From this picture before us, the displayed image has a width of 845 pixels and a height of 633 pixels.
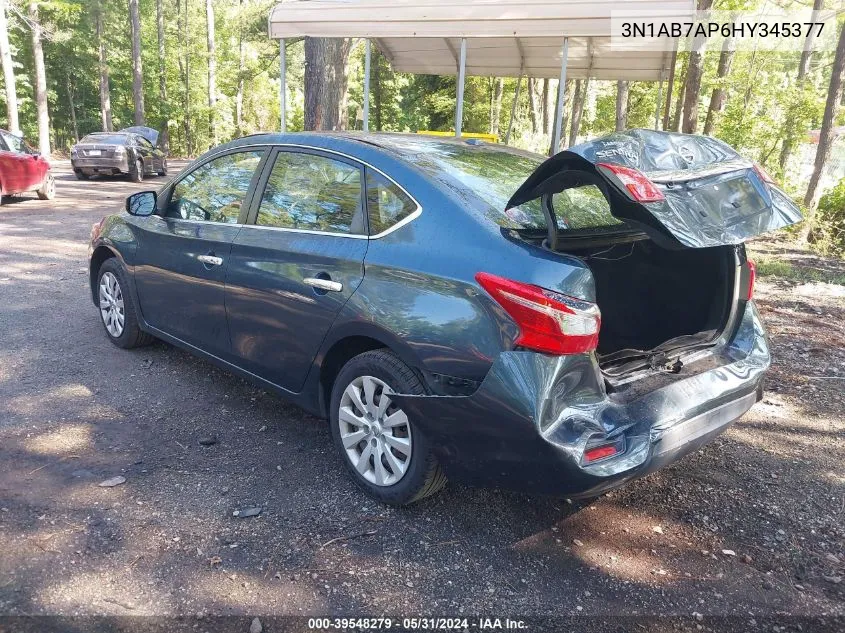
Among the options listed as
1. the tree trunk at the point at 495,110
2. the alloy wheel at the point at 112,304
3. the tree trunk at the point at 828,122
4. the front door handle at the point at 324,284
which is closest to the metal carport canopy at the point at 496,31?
the tree trunk at the point at 828,122

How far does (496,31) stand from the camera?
26.8 ft

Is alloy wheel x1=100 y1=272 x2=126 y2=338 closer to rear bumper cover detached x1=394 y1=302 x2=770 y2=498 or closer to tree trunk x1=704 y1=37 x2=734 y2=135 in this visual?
rear bumper cover detached x1=394 y1=302 x2=770 y2=498

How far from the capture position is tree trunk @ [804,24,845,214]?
469 inches

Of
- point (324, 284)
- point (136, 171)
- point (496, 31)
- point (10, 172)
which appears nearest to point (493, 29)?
point (496, 31)

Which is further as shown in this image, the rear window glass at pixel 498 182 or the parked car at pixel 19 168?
the parked car at pixel 19 168

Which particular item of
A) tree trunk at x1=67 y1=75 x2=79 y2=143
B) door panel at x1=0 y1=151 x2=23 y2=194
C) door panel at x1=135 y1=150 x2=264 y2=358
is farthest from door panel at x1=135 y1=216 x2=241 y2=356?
tree trunk at x1=67 y1=75 x2=79 y2=143

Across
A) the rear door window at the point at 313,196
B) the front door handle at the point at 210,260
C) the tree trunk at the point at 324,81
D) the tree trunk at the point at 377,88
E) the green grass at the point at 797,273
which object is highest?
the tree trunk at the point at 377,88

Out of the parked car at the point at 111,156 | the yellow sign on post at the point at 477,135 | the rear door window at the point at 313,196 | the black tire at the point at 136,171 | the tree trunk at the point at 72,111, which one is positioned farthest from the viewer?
the tree trunk at the point at 72,111

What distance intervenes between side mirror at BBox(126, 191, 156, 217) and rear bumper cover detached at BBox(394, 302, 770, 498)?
8.77 feet

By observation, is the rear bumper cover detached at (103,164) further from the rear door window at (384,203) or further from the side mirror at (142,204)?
the rear door window at (384,203)

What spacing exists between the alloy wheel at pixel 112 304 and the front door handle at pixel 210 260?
1337 millimetres

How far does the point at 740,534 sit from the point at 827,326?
4130 mm

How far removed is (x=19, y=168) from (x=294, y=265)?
11.9 metres

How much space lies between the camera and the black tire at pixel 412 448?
2.93 metres
